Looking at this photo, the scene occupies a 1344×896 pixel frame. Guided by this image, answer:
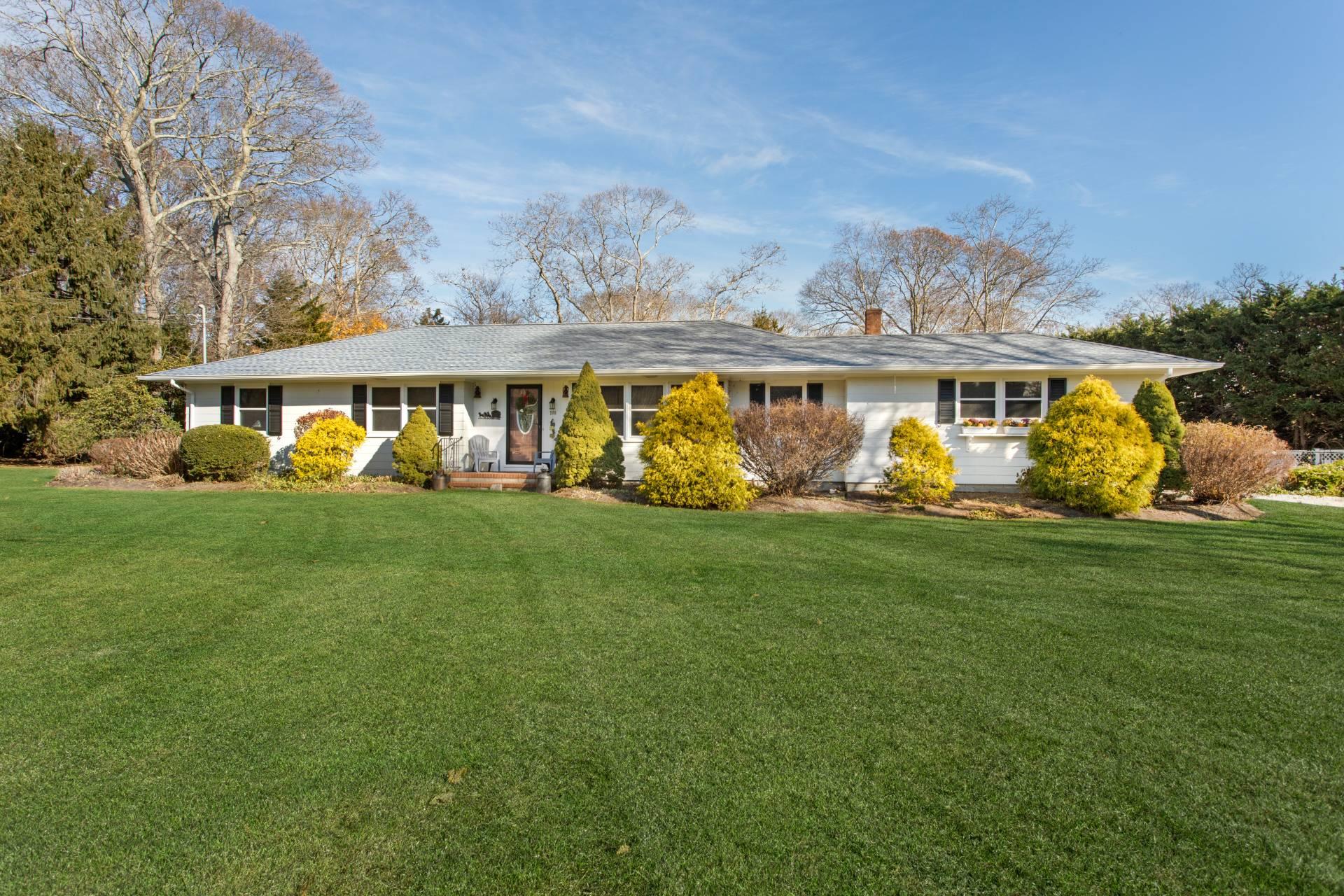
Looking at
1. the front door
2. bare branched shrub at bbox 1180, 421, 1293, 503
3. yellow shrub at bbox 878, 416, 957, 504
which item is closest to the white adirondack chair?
the front door

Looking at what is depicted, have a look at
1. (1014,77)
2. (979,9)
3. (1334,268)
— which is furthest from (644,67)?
(1334,268)

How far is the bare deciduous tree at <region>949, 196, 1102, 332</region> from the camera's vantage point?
33312 millimetres

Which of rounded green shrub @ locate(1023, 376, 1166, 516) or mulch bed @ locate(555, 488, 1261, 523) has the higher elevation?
rounded green shrub @ locate(1023, 376, 1166, 516)

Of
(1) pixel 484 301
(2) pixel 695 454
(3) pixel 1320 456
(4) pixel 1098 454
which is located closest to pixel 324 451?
(2) pixel 695 454

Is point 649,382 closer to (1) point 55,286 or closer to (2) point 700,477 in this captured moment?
(2) point 700,477

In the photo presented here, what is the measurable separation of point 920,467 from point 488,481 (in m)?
8.30

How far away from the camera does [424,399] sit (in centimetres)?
1534

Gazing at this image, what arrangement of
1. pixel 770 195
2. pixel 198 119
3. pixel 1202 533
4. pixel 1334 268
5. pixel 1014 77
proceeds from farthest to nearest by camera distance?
pixel 770 195, pixel 198 119, pixel 1334 268, pixel 1014 77, pixel 1202 533

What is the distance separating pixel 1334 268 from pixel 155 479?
28624mm

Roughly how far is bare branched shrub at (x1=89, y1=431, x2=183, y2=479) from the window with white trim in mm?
3804

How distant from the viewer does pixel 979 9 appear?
13586 mm

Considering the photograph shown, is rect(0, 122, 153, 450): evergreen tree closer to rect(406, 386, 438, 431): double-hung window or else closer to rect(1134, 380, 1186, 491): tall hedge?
rect(406, 386, 438, 431): double-hung window

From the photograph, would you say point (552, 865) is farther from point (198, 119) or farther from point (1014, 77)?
point (198, 119)

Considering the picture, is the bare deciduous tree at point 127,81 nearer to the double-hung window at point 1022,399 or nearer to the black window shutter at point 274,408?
the black window shutter at point 274,408
